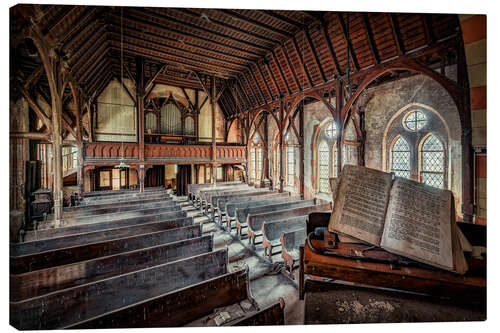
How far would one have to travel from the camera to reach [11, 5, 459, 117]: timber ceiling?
4156mm

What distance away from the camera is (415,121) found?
7.17 metres

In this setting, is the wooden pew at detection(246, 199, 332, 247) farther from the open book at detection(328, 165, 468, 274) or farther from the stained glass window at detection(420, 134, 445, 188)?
the open book at detection(328, 165, 468, 274)

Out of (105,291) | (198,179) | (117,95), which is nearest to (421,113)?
(105,291)

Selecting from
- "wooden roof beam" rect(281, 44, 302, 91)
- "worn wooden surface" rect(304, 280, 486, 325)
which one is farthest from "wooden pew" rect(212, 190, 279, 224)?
"worn wooden surface" rect(304, 280, 486, 325)

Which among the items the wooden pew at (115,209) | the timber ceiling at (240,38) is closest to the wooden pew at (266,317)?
the timber ceiling at (240,38)

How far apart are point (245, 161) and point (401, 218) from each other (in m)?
11.4

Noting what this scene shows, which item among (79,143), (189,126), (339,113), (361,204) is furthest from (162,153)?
(361,204)

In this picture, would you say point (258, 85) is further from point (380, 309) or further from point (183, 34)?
point (380, 309)

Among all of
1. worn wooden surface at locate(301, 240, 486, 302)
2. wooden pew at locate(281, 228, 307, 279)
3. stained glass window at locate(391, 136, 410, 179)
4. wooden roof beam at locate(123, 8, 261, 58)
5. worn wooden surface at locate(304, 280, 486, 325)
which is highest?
wooden roof beam at locate(123, 8, 261, 58)

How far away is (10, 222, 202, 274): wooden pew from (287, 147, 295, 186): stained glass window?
25.8 ft

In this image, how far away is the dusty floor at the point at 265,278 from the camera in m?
3.29

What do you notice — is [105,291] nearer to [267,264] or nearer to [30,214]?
[267,264]

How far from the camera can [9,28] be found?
236cm
